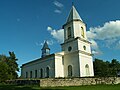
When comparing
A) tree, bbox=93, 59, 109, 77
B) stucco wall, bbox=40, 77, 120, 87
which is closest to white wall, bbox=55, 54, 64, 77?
stucco wall, bbox=40, 77, 120, 87

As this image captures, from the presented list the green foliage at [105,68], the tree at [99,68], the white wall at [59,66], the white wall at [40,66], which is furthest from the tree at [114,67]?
the white wall at [59,66]

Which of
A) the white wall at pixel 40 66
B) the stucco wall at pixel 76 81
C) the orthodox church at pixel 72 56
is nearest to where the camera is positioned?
the stucco wall at pixel 76 81

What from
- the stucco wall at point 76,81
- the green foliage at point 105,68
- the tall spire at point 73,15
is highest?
the tall spire at point 73,15

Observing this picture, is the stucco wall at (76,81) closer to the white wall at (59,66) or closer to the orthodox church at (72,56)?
the orthodox church at (72,56)

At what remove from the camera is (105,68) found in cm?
5553

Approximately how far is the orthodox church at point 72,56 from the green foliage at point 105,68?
16759 millimetres

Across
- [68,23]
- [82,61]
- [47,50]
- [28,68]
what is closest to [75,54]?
[82,61]

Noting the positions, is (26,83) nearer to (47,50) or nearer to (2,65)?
(2,65)

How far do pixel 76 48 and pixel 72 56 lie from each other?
1.80 meters

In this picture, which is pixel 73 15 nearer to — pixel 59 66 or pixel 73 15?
pixel 73 15

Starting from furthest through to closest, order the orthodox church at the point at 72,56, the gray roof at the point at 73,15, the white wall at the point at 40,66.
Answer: the gray roof at the point at 73,15 → the white wall at the point at 40,66 → the orthodox church at the point at 72,56

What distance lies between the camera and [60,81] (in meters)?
24.0

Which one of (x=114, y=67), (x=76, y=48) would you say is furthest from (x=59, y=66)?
(x=114, y=67)

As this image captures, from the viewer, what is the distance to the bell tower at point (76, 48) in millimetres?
34066
